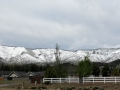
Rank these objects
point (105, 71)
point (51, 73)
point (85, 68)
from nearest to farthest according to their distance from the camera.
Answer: point (51, 73), point (85, 68), point (105, 71)

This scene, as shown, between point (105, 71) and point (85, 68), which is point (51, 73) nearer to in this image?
point (85, 68)

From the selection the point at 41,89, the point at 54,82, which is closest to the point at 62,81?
the point at 54,82

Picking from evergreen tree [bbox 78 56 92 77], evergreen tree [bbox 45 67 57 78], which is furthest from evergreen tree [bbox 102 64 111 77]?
evergreen tree [bbox 45 67 57 78]

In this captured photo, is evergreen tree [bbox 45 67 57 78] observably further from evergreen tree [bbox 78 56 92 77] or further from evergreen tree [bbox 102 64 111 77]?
evergreen tree [bbox 102 64 111 77]

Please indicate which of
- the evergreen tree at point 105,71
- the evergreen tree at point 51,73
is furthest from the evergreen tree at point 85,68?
the evergreen tree at point 105,71

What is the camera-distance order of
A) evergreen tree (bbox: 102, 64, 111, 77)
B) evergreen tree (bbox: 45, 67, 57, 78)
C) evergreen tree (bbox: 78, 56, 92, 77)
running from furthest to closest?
1. evergreen tree (bbox: 102, 64, 111, 77)
2. evergreen tree (bbox: 78, 56, 92, 77)
3. evergreen tree (bbox: 45, 67, 57, 78)

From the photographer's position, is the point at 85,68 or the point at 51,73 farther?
the point at 85,68

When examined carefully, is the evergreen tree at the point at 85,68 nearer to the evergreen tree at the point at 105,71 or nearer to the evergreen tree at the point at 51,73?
the evergreen tree at the point at 51,73

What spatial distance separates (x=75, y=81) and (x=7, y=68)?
117 m

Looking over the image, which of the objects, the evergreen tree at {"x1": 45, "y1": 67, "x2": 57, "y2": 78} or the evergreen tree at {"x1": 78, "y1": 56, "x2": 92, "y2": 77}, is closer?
the evergreen tree at {"x1": 45, "y1": 67, "x2": 57, "y2": 78}

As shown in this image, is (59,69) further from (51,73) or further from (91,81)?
(91,81)

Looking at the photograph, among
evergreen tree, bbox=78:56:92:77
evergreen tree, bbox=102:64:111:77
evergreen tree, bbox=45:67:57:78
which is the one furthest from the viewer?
evergreen tree, bbox=102:64:111:77

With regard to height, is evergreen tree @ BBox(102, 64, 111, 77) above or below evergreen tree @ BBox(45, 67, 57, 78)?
above

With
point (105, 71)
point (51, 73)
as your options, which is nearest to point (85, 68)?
point (51, 73)
